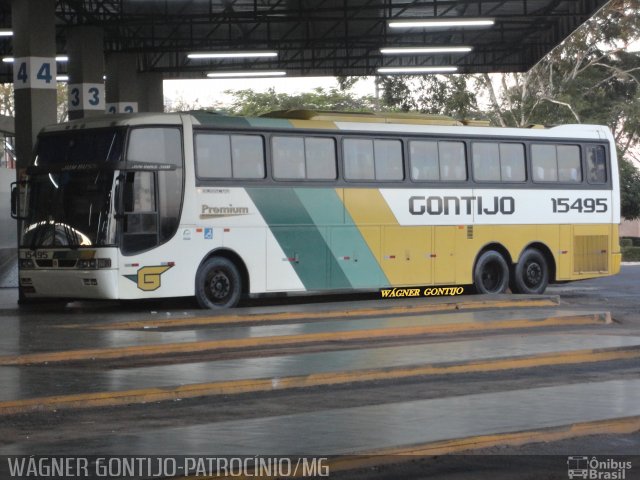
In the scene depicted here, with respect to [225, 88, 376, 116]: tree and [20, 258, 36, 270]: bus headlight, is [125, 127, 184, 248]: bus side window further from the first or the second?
[225, 88, 376, 116]: tree

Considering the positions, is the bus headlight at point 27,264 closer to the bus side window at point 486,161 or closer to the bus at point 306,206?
the bus at point 306,206

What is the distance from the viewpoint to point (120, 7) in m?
34.2

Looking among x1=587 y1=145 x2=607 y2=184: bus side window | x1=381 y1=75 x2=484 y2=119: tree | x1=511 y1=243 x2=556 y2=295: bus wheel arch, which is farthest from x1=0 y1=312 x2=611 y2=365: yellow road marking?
x1=381 y1=75 x2=484 y2=119: tree

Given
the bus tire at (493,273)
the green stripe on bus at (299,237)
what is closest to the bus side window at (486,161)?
the bus tire at (493,273)

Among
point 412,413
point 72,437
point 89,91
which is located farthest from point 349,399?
point 89,91

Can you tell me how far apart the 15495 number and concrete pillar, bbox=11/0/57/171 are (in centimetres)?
1054

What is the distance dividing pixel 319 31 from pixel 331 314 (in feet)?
67.6

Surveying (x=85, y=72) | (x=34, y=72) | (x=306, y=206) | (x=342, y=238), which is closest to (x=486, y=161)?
(x=342, y=238)

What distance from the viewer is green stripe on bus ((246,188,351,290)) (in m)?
22.4

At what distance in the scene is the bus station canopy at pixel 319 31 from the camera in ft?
110

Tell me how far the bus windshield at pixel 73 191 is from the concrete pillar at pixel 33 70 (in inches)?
222

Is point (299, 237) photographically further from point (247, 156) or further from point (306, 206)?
point (247, 156)

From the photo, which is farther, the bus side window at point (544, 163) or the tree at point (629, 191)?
the tree at point (629, 191)

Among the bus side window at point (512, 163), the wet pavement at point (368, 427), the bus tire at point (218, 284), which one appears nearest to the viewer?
the wet pavement at point (368, 427)
